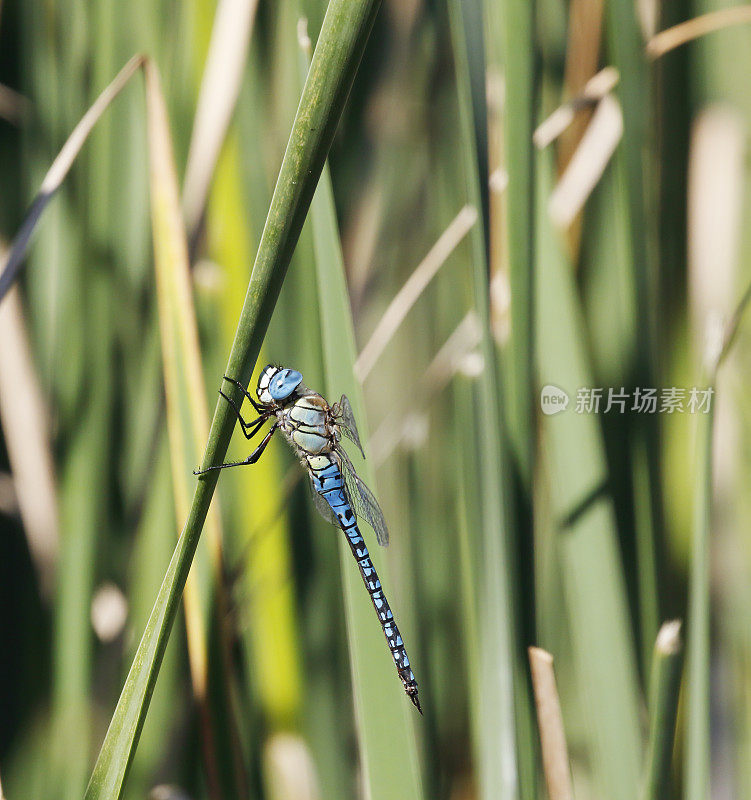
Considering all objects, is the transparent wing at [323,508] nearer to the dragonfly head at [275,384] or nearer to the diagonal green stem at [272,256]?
the dragonfly head at [275,384]

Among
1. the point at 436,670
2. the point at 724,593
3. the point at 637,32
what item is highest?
the point at 637,32

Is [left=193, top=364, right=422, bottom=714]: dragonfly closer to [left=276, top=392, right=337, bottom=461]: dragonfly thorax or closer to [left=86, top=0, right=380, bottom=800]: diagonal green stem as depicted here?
[left=276, top=392, right=337, bottom=461]: dragonfly thorax

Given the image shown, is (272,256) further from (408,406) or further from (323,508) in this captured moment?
(408,406)

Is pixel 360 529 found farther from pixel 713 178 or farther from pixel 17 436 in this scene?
pixel 713 178

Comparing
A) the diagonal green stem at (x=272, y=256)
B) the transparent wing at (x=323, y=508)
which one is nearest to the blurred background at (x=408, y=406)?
the transparent wing at (x=323, y=508)

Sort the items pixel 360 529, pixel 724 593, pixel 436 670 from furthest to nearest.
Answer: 1. pixel 724 593
2. pixel 436 670
3. pixel 360 529

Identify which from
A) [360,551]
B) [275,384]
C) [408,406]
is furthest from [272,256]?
[408,406]

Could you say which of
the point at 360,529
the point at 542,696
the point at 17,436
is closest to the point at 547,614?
the point at 542,696
